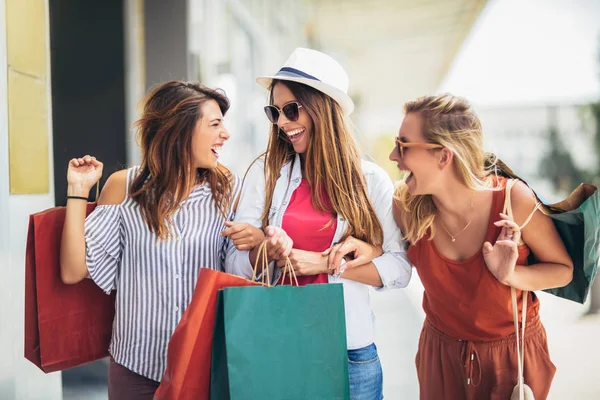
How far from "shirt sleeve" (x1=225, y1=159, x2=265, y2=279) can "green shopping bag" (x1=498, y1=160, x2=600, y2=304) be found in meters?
1.01

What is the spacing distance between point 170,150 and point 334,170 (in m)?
0.64

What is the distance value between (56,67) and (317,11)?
740 cm

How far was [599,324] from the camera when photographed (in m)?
5.61

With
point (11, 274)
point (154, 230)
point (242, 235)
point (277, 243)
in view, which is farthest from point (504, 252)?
point (11, 274)

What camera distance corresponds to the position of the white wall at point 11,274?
2348 mm

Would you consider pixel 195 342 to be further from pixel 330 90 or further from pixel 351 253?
pixel 330 90

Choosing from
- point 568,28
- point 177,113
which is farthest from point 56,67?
point 568,28

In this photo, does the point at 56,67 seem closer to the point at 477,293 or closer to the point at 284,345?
the point at 284,345

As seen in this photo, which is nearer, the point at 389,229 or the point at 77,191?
the point at 77,191

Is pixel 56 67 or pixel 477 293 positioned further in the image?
pixel 56 67

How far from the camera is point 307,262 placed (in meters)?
1.83

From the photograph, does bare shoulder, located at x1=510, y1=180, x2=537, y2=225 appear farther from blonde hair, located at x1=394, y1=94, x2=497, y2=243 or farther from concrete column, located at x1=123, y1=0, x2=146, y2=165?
concrete column, located at x1=123, y1=0, x2=146, y2=165

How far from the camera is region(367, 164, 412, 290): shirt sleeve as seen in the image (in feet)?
6.55

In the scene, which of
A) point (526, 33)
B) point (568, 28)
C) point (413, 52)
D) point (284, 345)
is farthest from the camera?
point (413, 52)
